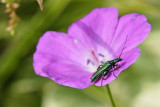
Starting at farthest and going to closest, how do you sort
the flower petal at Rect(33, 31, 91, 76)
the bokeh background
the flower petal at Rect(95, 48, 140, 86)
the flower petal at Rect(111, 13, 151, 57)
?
the bokeh background → the flower petal at Rect(33, 31, 91, 76) → the flower petal at Rect(111, 13, 151, 57) → the flower petal at Rect(95, 48, 140, 86)

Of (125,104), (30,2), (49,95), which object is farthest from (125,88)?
(30,2)

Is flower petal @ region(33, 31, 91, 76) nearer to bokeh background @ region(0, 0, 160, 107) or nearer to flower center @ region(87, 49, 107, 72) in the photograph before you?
flower center @ region(87, 49, 107, 72)

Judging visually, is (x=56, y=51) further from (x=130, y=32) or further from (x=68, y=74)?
(x=130, y=32)

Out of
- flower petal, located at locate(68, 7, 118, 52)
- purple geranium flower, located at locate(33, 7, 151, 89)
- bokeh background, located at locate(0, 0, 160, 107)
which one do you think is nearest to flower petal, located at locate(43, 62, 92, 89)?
purple geranium flower, located at locate(33, 7, 151, 89)

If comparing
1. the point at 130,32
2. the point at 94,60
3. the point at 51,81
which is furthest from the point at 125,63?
the point at 51,81

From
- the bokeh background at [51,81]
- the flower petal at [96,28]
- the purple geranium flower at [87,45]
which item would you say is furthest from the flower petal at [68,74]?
the bokeh background at [51,81]

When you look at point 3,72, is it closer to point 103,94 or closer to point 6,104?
point 6,104
